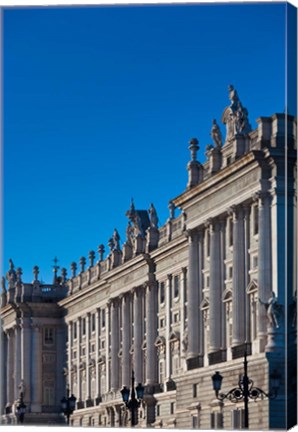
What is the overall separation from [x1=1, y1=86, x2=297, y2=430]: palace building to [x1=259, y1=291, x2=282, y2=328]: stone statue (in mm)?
40

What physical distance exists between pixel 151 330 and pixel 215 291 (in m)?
8.17

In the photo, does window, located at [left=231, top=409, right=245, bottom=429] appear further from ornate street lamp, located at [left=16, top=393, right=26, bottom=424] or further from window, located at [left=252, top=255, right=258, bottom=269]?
ornate street lamp, located at [left=16, top=393, right=26, bottom=424]

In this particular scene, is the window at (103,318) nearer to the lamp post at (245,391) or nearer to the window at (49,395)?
the window at (49,395)

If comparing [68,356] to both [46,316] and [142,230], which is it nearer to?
[46,316]

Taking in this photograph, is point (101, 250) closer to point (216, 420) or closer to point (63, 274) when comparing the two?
point (63, 274)

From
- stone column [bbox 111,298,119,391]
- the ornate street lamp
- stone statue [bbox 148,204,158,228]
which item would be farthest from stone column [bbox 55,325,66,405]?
stone statue [bbox 148,204,158,228]

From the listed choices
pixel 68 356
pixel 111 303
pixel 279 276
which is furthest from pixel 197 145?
pixel 68 356

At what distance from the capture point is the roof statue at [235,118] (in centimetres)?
5075

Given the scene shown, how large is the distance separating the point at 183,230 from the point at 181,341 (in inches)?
169

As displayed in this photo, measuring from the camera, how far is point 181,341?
62938 millimetres

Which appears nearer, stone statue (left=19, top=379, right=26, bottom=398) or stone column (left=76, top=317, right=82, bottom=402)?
stone statue (left=19, top=379, right=26, bottom=398)

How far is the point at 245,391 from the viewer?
153ft

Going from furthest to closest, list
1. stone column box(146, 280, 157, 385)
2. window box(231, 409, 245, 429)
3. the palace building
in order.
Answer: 1. stone column box(146, 280, 157, 385)
2. window box(231, 409, 245, 429)
3. the palace building

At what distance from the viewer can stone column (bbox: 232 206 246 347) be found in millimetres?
54156
